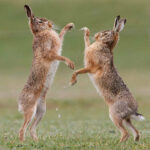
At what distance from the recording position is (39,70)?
902cm

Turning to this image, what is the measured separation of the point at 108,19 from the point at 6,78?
12232 mm

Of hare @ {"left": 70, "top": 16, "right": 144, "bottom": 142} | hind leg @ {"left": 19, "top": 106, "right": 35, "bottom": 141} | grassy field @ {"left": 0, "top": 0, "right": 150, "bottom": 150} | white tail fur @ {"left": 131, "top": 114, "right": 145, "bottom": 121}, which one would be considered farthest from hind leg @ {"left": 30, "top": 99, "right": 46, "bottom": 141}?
grassy field @ {"left": 0, "top": 0, "right": 150, "bottom": 150}

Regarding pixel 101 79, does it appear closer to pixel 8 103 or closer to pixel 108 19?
pixel 8 103


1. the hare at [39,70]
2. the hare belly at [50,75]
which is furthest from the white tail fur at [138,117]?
the hare belly at [50,75]

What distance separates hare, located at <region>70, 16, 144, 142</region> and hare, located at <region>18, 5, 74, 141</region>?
0.53m

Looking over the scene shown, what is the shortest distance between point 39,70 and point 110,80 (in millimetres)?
1418

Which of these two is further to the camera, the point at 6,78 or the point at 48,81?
the point at 6,78

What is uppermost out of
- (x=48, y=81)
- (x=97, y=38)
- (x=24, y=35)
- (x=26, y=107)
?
(x=24, y=35)

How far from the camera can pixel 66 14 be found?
41438 millimetres

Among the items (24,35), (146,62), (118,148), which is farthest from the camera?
(24,35)

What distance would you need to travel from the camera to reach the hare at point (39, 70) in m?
8.57

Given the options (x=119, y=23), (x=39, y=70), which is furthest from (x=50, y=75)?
(x=119, y=23)

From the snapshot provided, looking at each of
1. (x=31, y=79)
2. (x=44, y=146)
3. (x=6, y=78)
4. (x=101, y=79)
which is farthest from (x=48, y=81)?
(x=6, y=78)

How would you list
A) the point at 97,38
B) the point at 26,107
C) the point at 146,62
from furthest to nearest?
the point at 146,62
the point at 97,38
the point at 26,107
